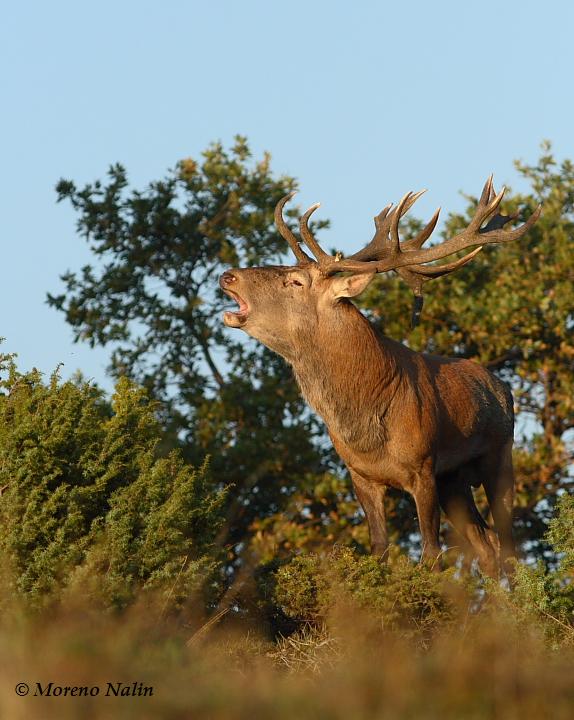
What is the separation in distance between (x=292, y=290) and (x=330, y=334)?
41cm

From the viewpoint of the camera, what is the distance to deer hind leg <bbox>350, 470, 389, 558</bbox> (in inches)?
341

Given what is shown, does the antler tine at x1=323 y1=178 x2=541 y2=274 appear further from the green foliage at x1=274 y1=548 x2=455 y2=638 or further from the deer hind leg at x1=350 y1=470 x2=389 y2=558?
the green foliage at x1=274 y1=548 x2=455 y2=638

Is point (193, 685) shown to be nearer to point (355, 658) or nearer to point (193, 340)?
point (355, 658)

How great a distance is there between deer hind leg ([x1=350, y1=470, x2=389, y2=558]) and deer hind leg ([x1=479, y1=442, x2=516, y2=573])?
4.32 ft

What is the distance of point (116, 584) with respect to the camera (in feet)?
21.4

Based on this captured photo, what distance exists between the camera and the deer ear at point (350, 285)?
8734 mm

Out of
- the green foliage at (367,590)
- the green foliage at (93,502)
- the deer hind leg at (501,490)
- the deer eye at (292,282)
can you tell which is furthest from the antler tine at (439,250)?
the green foliage at (367,590)

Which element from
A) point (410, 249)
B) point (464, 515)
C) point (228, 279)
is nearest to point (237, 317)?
point (228, 279)

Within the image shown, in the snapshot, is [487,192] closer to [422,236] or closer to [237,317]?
[422,236]

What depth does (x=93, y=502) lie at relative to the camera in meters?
7.28

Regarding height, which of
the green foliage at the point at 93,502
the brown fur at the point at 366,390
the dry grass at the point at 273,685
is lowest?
the dry grass at the point at 273,685

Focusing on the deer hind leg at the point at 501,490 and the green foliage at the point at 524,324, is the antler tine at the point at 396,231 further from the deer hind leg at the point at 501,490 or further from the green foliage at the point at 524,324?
the green foliage at the point at 524,324

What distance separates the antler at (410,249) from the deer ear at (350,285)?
0.29 feet

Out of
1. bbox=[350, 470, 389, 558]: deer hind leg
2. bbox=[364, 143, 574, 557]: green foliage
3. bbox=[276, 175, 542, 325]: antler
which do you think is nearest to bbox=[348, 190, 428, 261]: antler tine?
bbox=[276, 175, 542, 325]: antler
